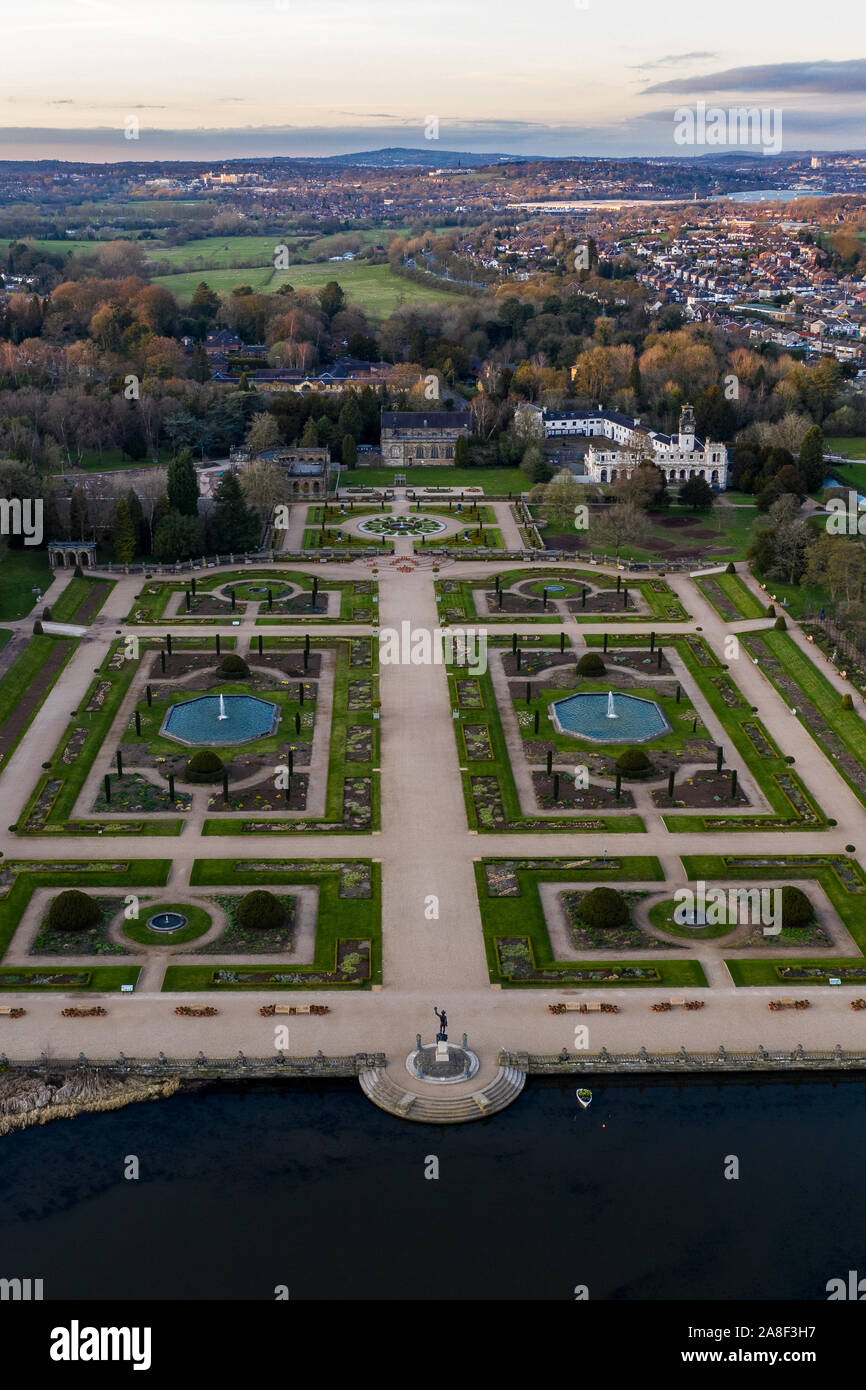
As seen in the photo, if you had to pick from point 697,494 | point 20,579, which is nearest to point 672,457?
point 697,494

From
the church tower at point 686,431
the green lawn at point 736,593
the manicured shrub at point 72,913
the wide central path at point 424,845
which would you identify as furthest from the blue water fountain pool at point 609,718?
the church tower at point 686,431

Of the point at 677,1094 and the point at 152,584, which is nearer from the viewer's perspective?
the point at 677,1094

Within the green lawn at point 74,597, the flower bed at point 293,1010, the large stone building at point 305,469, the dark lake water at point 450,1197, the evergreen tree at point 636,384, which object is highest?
the evergreen tree at point 636,384

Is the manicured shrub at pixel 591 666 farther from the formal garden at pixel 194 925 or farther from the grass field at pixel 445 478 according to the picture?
the grass field at pixel 445 478

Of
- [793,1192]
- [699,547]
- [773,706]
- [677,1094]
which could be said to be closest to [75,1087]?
[677,1094]

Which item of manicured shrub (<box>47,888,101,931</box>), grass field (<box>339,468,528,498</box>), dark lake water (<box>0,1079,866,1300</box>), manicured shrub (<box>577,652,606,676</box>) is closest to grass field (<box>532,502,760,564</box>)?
grass field (<box>339,468,528,498</box>)

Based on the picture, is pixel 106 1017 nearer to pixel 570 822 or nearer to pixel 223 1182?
pixel 223 1182

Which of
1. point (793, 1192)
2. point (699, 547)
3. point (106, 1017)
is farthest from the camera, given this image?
point (699, 547)
